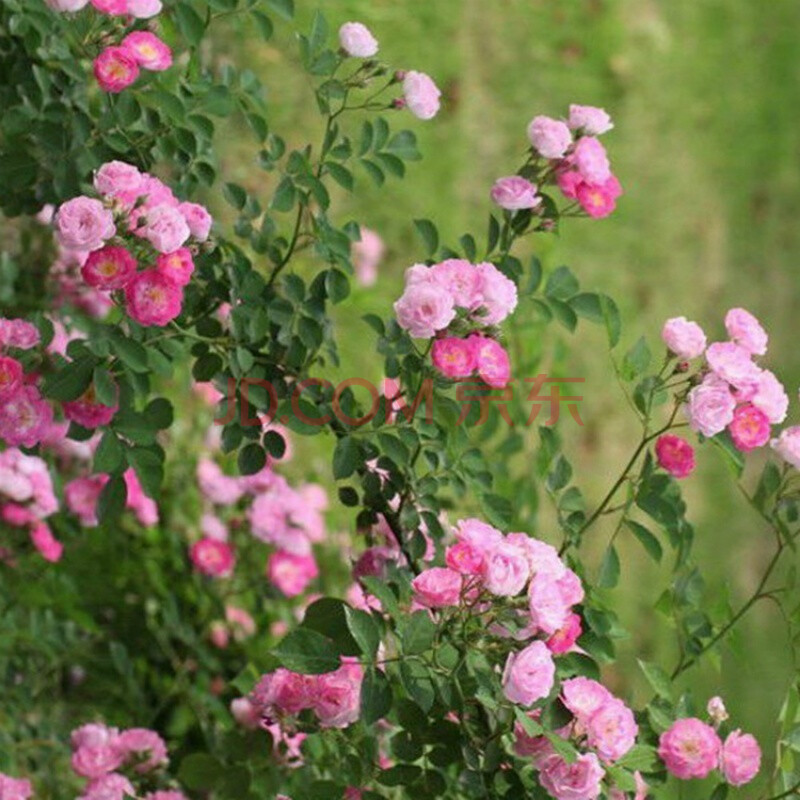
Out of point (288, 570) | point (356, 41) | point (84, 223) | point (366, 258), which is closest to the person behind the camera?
point (84, 223)

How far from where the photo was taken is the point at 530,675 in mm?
1451

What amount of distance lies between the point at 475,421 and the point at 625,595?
329 cm

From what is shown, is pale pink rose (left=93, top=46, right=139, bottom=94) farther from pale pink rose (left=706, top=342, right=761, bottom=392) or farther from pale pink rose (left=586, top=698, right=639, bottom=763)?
pale pink rose (left=586, top=698, right=639, bottom=763)

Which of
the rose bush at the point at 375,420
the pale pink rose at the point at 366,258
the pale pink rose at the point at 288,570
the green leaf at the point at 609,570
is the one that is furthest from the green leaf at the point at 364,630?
the pale pink rose at the point at 366,258

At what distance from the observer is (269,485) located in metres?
2.67

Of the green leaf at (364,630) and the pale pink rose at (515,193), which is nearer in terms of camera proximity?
the green leaf at (364,630)

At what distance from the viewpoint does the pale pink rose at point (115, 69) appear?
174cm

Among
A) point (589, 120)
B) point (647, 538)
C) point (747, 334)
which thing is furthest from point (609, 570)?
point (589, 120)

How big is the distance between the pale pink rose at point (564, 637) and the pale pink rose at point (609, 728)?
0.06m

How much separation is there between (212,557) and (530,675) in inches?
52.1

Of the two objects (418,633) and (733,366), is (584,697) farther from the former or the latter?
(733,366)

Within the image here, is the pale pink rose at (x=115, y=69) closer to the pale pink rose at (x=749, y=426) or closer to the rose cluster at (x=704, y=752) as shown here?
the pale pink rose at (x=749, y=426)

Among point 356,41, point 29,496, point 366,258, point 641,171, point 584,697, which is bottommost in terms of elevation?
point 641,171

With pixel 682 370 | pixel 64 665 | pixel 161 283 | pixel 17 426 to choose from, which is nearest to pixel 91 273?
pixel 161 283
